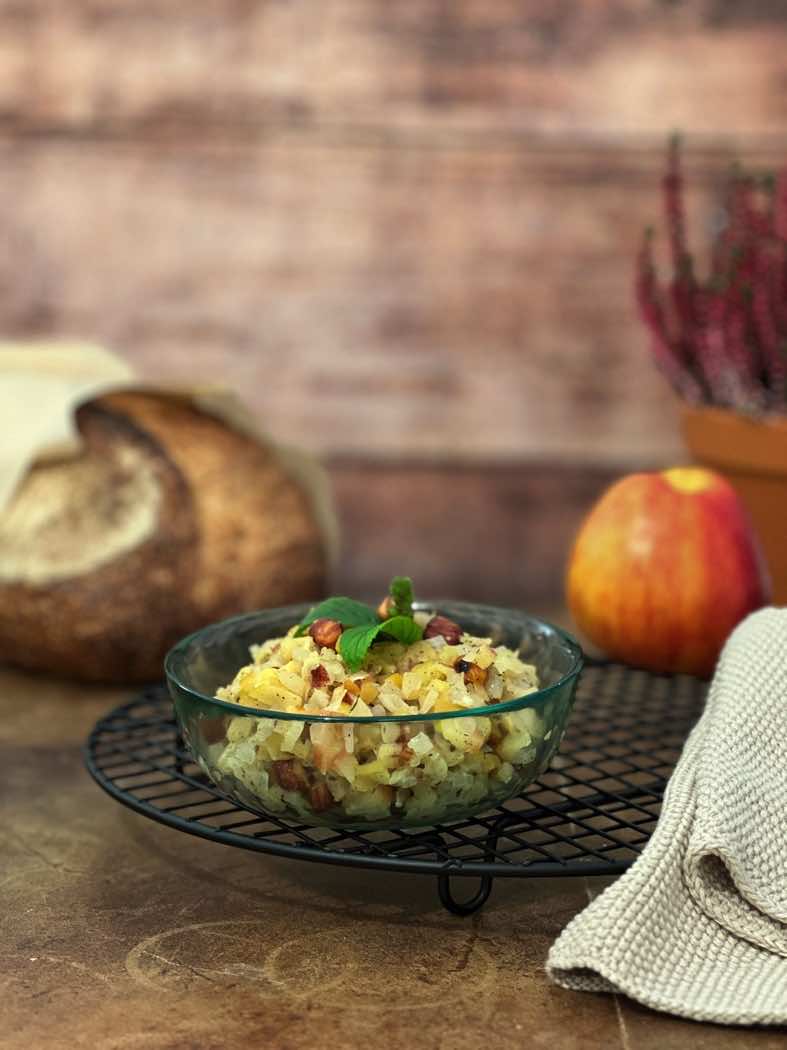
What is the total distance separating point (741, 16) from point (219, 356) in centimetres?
80

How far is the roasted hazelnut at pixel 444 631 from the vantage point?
0.94 m

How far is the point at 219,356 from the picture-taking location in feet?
6.14

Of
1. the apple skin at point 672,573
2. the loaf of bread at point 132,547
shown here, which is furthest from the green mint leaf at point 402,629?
the loaf of bread at point 132,547

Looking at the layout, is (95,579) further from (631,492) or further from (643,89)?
(643,89)

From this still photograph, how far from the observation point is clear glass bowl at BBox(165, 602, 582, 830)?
2.71 ft

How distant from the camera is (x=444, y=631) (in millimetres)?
939

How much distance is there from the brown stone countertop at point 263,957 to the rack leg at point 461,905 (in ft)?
0.03

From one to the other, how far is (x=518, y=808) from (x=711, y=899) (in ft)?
0.75

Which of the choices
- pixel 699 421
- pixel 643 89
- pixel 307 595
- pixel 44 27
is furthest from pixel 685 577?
pixel 44 27

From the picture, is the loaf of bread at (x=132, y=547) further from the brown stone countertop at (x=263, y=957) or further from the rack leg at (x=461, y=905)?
the rack leg at (x=461, y=905)

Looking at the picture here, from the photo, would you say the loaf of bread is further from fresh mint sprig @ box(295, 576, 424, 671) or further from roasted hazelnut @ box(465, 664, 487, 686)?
roasted hazelnut @ box(465, 664, 487, 686)

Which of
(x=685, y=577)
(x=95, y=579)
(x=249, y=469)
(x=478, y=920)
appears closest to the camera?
(x=478, y=920)

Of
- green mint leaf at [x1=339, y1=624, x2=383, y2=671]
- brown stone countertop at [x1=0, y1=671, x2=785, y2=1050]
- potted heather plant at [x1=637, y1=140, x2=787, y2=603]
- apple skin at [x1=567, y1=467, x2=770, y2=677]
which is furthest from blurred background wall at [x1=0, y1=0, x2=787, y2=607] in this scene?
green mint leaf at [x1=339, y1=624, x2=383, y2=671]

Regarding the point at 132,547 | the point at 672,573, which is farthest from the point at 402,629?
the point at 132,547
